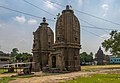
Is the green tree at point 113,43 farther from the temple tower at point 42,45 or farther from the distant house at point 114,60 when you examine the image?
the distant house at point 114,60

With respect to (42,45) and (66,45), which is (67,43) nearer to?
(66,45)

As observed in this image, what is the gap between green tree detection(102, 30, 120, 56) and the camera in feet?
196

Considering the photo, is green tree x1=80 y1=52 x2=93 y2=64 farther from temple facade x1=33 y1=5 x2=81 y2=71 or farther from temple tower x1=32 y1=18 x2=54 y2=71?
temple facade x1=33 y1=5 x2=81 y2=71

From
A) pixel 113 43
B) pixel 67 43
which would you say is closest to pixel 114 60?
pixel 113 43

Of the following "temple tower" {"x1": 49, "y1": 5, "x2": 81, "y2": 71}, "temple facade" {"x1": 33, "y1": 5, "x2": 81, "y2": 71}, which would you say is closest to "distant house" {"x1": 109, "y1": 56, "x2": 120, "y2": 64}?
"temple facade" {"x1": 33, "y1": 5, "x2": 81, "y2": 71}

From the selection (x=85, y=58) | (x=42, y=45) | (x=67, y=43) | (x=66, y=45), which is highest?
(x=42, y=45)

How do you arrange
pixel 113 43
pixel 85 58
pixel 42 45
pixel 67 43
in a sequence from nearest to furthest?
pixel 67 43 < pixel 42 45 < pixel 113 43 < pixel 85 58

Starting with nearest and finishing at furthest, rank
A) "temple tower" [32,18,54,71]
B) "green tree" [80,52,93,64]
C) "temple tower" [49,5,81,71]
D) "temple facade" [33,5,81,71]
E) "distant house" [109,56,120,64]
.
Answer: "temple facade" [33,5,81,71], "temple tower" [49,5,81,71], "temple tower" [32,18,54,71], "green tree" [80,52,93,64], "distant house" [109,56,120,64]

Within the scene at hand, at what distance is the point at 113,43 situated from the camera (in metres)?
60.8

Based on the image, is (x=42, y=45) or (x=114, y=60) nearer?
(x=42, y=45)

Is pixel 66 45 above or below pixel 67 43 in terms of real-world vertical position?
below

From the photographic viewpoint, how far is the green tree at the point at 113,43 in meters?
59.7

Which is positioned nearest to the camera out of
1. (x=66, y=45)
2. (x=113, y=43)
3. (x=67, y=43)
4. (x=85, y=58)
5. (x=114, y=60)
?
(x=66, y=45)

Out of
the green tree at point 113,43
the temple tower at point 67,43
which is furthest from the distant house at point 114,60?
the temple tower at point 67,43
